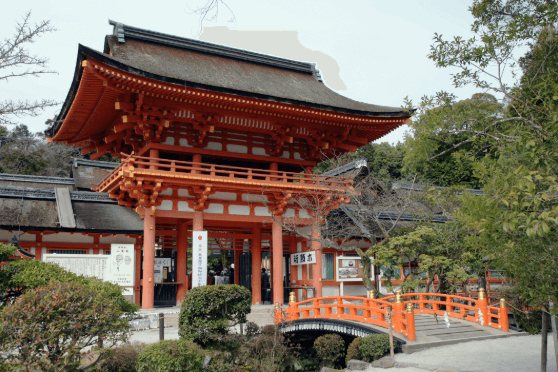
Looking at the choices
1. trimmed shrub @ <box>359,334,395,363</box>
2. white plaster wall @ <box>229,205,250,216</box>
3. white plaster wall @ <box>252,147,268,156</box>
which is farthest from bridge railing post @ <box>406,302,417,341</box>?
white plaster wall @ <box>252,147,268,156</box>

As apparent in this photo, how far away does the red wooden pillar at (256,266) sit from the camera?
18.1m

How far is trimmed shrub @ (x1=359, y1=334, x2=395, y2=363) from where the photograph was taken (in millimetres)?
10766

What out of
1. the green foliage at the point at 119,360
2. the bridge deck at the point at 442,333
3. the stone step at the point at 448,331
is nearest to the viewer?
the green foliage at the point at 119,360

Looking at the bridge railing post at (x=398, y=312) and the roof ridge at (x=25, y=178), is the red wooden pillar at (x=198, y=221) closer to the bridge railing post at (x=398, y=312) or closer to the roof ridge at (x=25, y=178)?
the bridge railing post at (x=398, y=312)

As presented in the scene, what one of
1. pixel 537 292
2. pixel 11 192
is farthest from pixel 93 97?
pixel 537 292

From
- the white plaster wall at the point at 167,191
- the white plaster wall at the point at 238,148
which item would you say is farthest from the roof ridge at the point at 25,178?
the white plaster wall at the point at 238,148

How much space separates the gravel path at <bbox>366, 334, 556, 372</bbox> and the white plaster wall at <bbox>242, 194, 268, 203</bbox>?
26.4 ft

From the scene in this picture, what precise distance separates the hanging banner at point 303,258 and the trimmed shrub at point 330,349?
447cm

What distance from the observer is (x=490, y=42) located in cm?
675

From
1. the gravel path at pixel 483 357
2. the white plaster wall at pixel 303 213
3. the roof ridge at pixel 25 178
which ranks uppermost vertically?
the roof ridge at pixel 25 178

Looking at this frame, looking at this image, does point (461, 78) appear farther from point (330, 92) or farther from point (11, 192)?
point (11, 192)

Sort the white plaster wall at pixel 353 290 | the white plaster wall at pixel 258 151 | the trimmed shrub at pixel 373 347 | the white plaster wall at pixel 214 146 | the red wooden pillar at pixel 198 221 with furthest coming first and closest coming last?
the white plaster wall at pixel 353 290, the white plaster wall at pixel 258 151, the white plaster wall at pixel 214 146, the red wooden pillar at pixel 198 221, the trimmed shrub at pixel 373 347

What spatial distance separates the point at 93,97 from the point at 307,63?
408 inches

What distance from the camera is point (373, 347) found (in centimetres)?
1086
